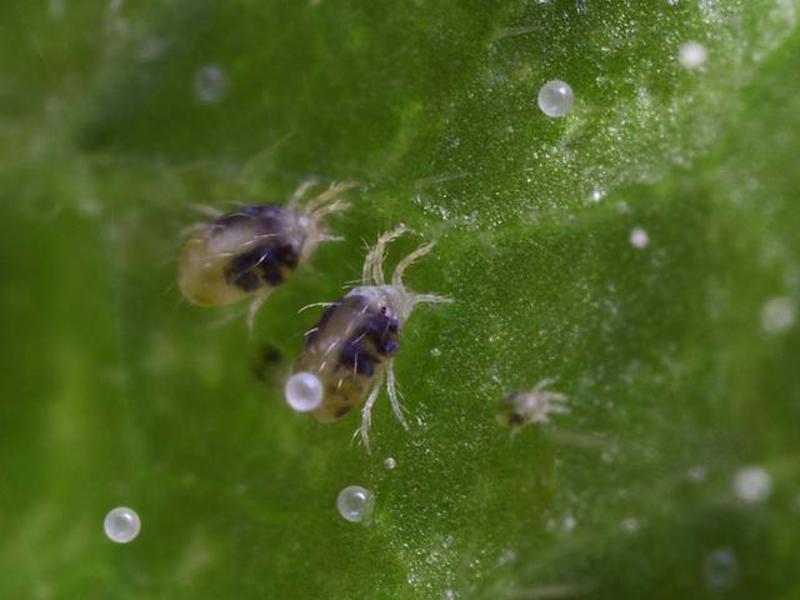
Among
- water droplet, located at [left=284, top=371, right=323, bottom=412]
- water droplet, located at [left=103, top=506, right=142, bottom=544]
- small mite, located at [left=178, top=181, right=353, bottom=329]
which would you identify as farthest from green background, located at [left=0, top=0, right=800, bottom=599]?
water droplet, located at [left=284, top=371, right=323, bottom=412]

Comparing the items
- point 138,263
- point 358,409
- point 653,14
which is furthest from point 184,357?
point 653,14

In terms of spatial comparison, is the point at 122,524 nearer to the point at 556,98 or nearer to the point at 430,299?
the point at 430,299

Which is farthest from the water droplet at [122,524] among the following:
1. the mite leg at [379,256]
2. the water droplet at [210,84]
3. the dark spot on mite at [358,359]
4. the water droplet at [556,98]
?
the water droplet at [556,98]

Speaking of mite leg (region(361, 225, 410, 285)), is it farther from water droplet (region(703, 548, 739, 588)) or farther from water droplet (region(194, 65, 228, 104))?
water droplet (region(703, 548, 739, 588))

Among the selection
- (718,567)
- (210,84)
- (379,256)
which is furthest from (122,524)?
(718,567)

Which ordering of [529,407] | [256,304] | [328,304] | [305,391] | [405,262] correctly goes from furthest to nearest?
[256,304] < [328,304] < [405,262] < [529,407] < [305,391]

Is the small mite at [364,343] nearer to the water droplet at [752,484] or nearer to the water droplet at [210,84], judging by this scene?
the water droplet at [210,84]
